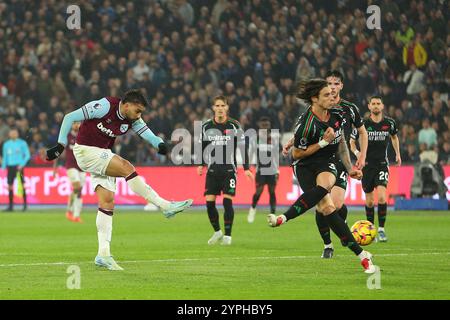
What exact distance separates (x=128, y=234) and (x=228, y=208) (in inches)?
125

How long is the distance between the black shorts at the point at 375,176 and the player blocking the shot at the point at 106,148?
6733mm

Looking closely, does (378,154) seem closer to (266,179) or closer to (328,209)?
(328,209)

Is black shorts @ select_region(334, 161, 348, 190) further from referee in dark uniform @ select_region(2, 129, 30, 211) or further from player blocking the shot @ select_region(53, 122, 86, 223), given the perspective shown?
referee in dark uniform @ select_region(2, 129, 30, 211)

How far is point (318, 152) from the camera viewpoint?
13586 millimetres

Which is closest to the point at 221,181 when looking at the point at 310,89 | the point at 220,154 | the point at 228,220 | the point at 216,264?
the point at 220,154

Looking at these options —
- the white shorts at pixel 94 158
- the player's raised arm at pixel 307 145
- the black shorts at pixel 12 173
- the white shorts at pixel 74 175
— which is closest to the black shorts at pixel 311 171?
the player's raised arm at pixel 307 145

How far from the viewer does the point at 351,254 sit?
16000 mm

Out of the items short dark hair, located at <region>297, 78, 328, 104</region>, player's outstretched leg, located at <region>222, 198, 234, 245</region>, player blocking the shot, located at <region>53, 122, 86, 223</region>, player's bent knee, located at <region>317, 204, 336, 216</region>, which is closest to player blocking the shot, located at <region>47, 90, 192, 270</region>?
player's bent knee, located at <region>317, 204, 336, 216</region>

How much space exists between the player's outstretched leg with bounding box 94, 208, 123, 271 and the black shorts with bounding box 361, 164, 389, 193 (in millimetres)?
7083

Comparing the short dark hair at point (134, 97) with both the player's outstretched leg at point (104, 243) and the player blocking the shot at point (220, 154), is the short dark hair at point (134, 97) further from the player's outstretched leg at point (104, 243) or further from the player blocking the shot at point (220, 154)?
the player blocking the shot at point (220, 154)

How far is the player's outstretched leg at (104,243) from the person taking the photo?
13.8m

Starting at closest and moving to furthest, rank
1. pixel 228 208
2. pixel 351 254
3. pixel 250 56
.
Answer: pixel 351 254 < pixel 228 208 < pixel 250 56
